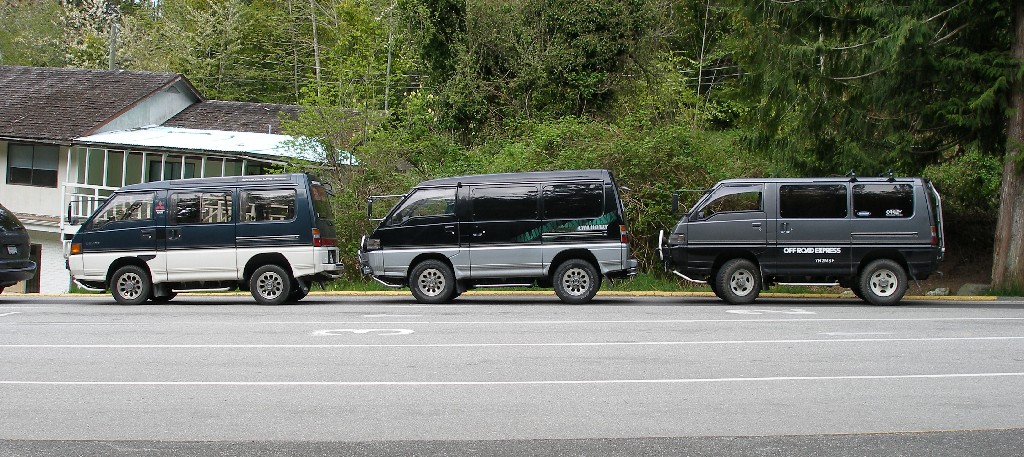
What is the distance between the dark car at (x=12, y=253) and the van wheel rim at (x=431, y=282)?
24.5 ft

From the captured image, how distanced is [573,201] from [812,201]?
158 inches

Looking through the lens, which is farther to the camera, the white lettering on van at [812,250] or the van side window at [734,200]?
the van side window at [734,200]

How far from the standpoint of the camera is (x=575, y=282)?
58.6ft

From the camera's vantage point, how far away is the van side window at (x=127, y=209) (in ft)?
61.4

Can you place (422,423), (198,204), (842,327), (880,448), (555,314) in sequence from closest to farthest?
(880,448) → (422,423) → (842,327) → (555,314) → (198,204)

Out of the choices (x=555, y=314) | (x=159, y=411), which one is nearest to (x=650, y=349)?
(x=555, y=314)

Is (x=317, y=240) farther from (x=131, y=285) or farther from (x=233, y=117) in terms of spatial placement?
(x=233, y=117)

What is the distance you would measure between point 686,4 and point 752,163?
796 inches

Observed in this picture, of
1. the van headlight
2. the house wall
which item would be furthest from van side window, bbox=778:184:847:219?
the house wall

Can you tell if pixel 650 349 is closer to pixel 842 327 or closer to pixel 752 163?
pixel 842 327

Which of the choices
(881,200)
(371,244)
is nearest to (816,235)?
(881,200)

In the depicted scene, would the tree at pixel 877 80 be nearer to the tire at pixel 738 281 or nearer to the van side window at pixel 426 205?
the tire at pixel 738 281

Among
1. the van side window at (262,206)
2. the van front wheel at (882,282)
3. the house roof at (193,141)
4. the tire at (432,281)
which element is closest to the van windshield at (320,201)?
the van side window at (262,206)

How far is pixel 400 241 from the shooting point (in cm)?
1831
